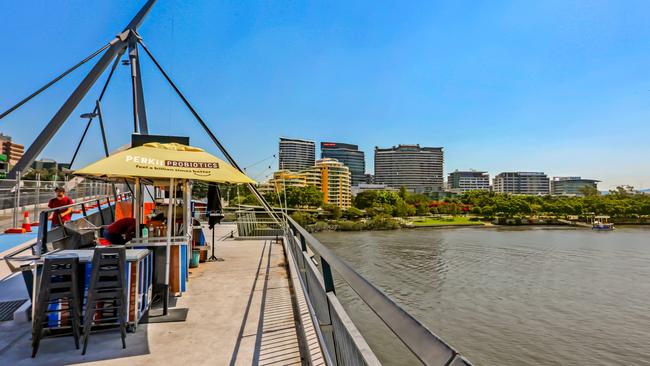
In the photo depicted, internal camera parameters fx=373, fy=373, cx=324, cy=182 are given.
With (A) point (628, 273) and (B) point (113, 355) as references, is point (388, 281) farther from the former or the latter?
(B) point (113, 355)

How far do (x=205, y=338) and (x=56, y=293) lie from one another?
5.16 ft

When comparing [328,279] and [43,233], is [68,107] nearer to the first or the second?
[43,233]

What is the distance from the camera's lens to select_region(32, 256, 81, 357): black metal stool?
12.0 ft

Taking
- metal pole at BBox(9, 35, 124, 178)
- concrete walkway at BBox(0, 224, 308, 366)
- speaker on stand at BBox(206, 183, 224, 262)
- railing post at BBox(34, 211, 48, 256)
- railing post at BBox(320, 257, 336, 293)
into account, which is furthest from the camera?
metal pole at BBox(9, 35, 124, 178)

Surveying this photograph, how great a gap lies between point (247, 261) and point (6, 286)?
449cm

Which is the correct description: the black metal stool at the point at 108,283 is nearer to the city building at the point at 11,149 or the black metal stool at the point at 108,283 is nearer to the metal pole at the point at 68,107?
the metal pole at the point at 68,107

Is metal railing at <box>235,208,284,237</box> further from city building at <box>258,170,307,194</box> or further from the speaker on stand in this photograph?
the speaker on stand

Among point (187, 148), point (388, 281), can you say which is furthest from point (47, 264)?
point (388, 281)

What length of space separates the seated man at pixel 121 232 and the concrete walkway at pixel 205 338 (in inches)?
50.7

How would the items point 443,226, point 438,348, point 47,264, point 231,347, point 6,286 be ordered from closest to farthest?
point 438,348 → point 47,264 → point 231,347 → point 6,286 → point 443,226

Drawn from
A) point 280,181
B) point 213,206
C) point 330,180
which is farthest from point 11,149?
point 213,206

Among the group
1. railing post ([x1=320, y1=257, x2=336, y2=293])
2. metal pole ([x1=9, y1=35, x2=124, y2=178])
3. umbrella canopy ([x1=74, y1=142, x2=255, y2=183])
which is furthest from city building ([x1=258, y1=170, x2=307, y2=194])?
metal pole ([x1=9, y1=35, x2=124, y2=178])

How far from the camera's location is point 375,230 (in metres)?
83.2

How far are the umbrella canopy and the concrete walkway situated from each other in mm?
1843
